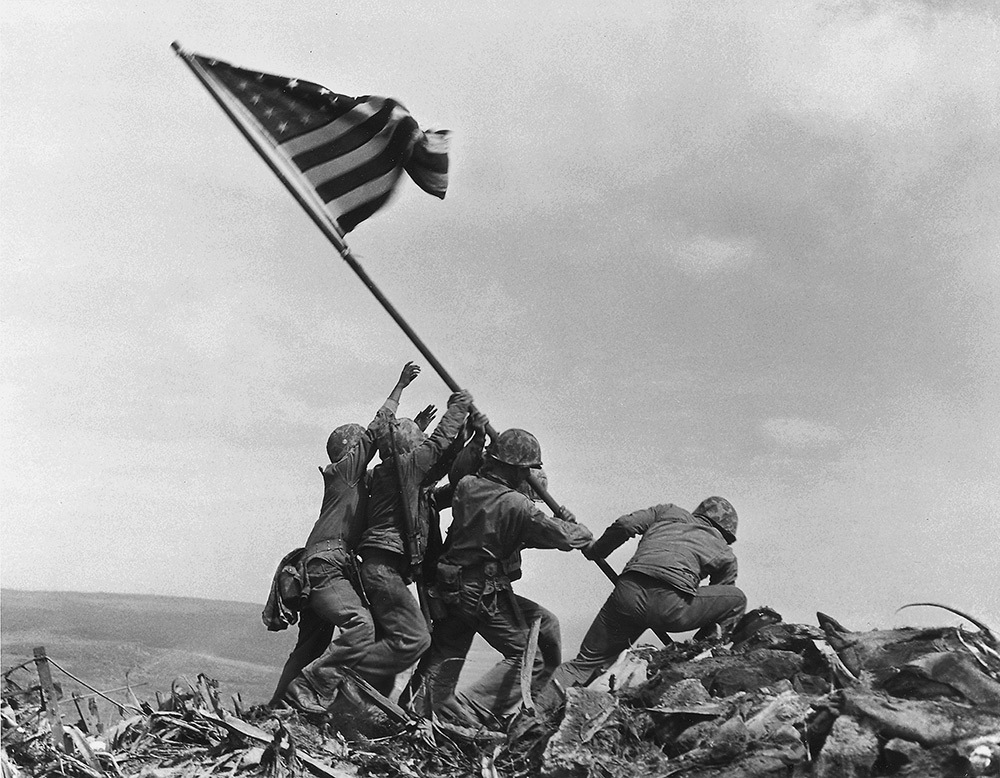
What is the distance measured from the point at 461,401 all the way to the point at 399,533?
123 centimetres

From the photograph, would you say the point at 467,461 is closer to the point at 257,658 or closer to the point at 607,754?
the point at 607,754

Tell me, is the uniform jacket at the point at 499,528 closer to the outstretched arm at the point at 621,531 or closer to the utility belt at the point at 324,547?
the outstretched arm at the point at 621,531

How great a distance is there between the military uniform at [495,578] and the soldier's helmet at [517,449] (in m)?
0.20

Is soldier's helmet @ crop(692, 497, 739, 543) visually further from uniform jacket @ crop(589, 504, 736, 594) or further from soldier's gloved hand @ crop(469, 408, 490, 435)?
soldier's gloved hand @ crop(469, 408, 490, 435)

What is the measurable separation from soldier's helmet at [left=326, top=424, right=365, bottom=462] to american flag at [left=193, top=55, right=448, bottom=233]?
168 centimetres

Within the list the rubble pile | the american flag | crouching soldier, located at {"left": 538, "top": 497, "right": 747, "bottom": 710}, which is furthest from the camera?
the american flag

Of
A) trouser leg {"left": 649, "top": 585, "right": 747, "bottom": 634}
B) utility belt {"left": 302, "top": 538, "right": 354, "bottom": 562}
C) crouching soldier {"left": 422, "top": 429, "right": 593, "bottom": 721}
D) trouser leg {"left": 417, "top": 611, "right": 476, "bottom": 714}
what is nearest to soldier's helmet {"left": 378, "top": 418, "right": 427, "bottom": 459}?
crouching soldier {"left": 422, "top": 429, "right": 593, "bottom": 721}

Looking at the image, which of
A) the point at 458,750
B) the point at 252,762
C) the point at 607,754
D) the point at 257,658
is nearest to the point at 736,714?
the point at 607,754

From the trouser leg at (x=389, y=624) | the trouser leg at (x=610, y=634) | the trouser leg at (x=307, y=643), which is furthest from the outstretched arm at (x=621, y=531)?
the trouser leg at (x=307, y=643)

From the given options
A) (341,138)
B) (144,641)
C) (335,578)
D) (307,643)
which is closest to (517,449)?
(335,578)

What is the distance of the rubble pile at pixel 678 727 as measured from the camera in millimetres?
6500

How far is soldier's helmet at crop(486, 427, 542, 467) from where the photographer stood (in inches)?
377

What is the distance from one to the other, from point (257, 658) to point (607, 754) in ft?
55.6

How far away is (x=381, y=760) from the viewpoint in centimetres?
811
